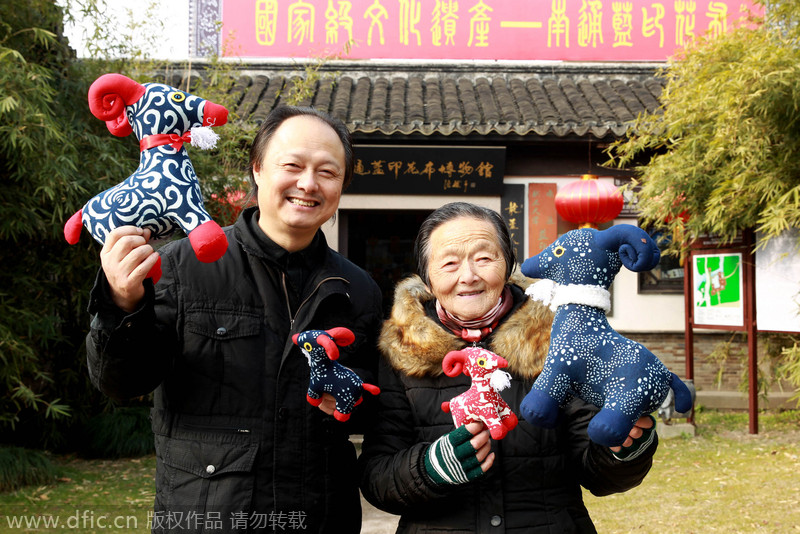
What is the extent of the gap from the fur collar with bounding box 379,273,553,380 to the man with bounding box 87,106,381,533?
0.15m

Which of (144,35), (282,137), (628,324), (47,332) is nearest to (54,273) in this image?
(47,332)

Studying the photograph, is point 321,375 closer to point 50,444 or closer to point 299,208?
point 299,208

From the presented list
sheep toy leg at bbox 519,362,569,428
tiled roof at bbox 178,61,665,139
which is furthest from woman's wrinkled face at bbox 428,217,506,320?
tiled roof at bbox 178,61,665,139

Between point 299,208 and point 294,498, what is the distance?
81 centimetres

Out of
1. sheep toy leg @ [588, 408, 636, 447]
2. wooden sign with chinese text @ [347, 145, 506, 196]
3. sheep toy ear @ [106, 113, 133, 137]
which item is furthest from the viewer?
wooden sign with chinese text @ [347, 145, 506, 196]

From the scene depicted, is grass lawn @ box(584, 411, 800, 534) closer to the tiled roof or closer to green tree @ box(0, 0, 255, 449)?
the tiled roof

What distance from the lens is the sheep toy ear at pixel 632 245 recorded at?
5.12 ft

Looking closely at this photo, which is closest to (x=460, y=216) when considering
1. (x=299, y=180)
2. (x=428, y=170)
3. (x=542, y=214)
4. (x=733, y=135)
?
(x=299, y=180)

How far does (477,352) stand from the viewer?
161 centimetres

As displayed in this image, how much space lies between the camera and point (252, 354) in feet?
5.77

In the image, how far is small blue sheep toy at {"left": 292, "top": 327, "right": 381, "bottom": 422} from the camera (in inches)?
63.3

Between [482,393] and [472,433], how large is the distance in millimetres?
103

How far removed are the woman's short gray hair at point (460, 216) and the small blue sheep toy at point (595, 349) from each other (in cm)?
15

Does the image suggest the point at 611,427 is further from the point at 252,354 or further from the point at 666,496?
the point at 666,496
